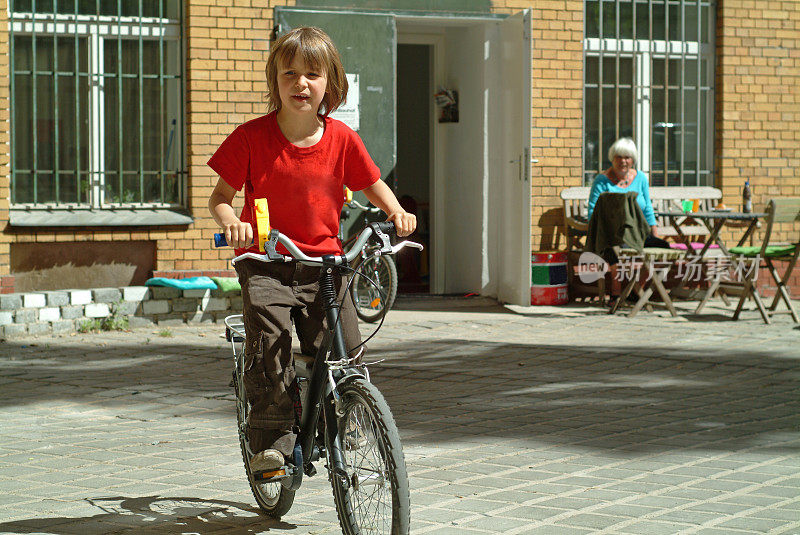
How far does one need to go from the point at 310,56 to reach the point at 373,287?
6545mm

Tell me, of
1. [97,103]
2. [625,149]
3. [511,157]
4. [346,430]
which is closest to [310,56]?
[346,430]

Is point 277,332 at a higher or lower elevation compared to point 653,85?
lower

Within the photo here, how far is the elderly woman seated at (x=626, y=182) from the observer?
10758 millimetres

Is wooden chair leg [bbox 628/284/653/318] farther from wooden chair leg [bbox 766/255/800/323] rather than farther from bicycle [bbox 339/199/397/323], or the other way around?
bicycle [bbox 339/199/397/323]

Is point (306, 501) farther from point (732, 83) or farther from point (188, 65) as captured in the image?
point (732, 83)

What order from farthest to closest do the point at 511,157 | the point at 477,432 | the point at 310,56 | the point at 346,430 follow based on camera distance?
the point at 511,157
the point at 477,432
the point at 310,56
the point at 346,430

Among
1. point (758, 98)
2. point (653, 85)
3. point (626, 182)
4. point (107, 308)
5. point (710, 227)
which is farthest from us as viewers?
point (758, 98)

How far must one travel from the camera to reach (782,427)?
5.83m

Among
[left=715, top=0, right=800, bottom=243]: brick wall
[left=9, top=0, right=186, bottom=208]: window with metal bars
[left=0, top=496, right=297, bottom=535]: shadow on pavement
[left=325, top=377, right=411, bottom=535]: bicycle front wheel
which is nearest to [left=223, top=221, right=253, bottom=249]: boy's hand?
[left=325, top=377, right=411, bottom=535]: bicycle front wheel

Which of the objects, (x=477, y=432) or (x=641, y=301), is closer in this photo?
(x=477, y=432)

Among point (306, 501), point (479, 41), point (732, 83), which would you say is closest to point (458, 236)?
point (479, 41)

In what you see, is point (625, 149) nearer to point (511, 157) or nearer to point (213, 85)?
point (511, 157)

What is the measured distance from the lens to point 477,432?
5.71 metres

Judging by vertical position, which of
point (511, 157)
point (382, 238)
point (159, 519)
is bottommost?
point (159, 519)
